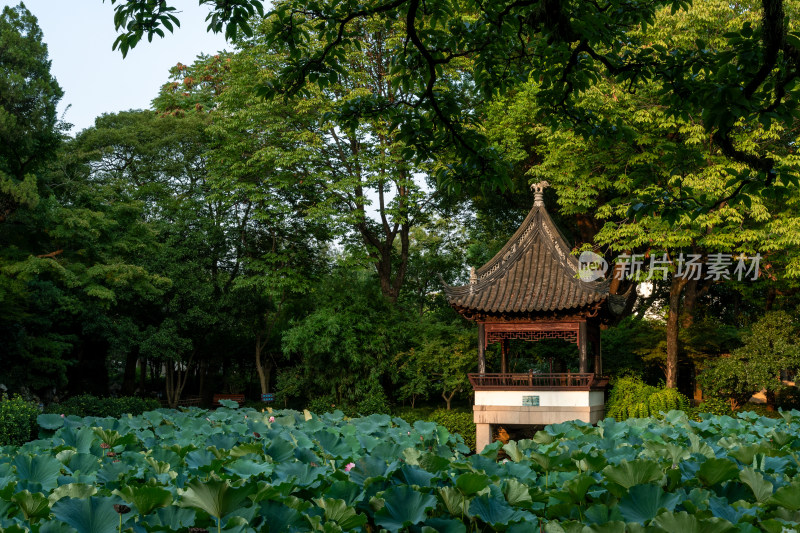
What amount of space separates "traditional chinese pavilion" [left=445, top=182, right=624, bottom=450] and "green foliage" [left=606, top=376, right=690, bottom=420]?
1.05 feet

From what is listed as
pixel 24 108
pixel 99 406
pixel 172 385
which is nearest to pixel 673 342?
pixel 99 406

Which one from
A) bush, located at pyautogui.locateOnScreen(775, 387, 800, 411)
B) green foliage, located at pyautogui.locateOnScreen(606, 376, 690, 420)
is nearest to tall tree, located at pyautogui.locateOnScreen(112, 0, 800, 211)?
green foliage, located at pyautogui.locateOnScreen(606, 376, 690, 420)

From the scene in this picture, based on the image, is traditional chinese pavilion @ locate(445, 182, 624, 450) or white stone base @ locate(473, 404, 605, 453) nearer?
white stone base @ locate(473, 404, 605, 453)

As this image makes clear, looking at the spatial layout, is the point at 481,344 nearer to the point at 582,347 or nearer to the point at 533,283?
the point at 533,283

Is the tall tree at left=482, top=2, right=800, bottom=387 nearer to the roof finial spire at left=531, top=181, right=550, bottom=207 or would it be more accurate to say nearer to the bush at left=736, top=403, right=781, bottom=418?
Answer: the roof finial spire at left=531, top=181, right=550, bottom=207

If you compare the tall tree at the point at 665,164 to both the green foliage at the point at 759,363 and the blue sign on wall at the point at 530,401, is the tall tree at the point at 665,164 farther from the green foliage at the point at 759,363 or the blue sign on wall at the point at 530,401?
the blue sign on wall at the point at 530,401

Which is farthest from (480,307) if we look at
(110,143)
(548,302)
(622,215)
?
(110,143)

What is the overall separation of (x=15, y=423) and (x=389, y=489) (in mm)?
9773

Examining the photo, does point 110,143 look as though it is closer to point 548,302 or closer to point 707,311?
point 548,302

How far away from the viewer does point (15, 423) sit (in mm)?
9789

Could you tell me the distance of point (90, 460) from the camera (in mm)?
2609

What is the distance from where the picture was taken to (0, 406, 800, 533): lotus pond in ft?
5.51

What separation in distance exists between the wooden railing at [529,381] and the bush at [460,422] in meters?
1.15

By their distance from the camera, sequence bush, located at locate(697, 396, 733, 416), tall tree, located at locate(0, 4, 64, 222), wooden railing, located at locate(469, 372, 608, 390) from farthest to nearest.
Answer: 1. bush, located at locate(697, 396, 733, 416)
2. wooden railing, located at locate(469, 372, 608, 390)
3. tall tree, located at locate(0, 4, 64, 222)
